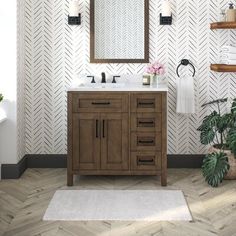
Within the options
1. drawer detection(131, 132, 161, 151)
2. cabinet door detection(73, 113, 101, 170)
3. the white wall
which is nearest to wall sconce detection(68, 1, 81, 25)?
the white wall

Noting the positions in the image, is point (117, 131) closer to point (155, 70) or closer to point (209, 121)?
point (155, 70)

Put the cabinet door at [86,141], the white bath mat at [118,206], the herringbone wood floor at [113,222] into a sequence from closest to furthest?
the herringbone wood floor at [113,222], the white bath mat at [118,206], the cabinet door at [86,141]

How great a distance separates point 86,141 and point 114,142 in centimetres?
24

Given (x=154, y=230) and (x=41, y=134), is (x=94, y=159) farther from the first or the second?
(x=154, y=230)

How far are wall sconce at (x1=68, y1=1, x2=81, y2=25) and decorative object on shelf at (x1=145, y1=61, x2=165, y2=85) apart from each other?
0.80m

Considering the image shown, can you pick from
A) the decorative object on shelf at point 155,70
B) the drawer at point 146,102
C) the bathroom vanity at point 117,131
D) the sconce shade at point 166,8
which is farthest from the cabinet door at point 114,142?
the sconce shade at point 166,8

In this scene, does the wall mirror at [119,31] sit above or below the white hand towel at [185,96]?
above

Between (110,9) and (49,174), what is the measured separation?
166cm

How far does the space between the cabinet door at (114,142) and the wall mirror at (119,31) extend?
2.53ft

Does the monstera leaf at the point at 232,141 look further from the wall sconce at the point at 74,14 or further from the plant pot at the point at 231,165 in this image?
the wall sconce at the point at 74,14

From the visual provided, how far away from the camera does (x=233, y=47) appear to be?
14.7ft

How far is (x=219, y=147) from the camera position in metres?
4.51

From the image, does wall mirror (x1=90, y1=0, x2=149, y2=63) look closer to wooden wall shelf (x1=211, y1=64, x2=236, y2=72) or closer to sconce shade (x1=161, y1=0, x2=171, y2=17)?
sconce shade (x1=161, y1=0, x2=171, y2=17)

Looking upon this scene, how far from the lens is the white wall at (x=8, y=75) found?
432cm
